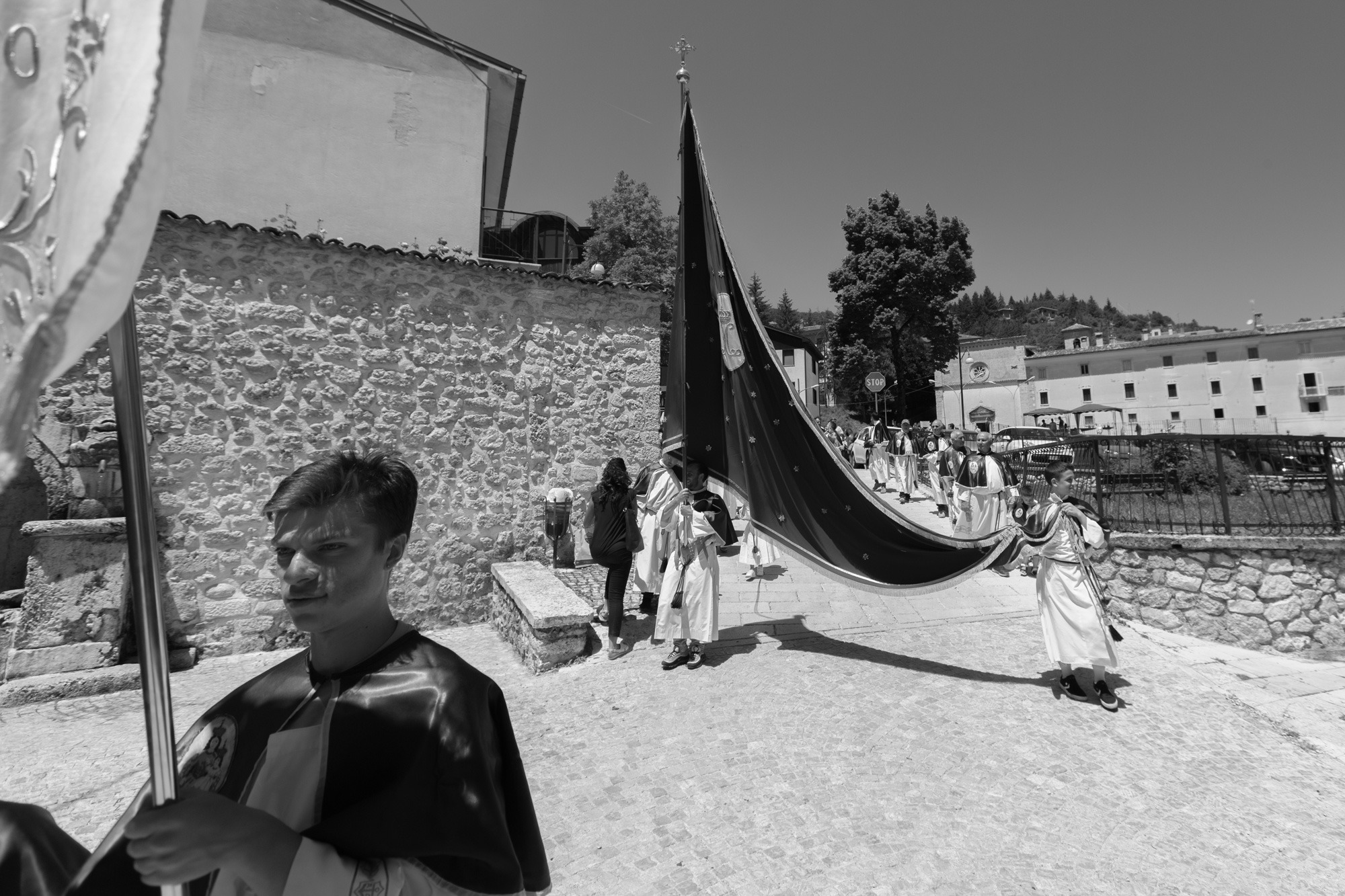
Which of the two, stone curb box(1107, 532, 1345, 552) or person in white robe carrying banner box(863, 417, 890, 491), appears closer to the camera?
stone curb box(1107, 532, 1345, 552)

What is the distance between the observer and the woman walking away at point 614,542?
19.3 feet

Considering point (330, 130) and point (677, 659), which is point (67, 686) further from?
point (330, 130)

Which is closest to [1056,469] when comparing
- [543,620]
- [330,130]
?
[543,620]

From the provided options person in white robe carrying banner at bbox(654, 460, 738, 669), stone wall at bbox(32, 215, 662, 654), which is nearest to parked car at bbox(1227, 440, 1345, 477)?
person in white robe carrying banner at bbox(654, 460, 738, 669)

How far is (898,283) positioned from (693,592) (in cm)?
2772

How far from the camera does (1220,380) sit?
148 ft

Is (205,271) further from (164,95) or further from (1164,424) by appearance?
(1164,424)

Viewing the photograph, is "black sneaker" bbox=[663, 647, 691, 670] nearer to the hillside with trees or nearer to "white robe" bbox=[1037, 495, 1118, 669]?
"white robe" bbox=[1037, 495, 1118, 669]

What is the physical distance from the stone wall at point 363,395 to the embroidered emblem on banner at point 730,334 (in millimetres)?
2658

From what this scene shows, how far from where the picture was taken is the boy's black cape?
1.24 m

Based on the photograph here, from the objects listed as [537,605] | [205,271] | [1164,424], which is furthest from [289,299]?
[1164,424]

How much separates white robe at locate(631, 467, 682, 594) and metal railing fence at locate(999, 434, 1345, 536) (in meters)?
4.18

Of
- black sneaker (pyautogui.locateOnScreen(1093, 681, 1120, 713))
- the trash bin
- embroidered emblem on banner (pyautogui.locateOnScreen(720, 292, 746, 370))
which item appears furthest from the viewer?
the trash bin

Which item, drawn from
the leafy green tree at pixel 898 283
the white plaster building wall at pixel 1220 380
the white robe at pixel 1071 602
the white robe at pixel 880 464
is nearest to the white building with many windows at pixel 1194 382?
the white plaster building wall at pixel 1220 380
